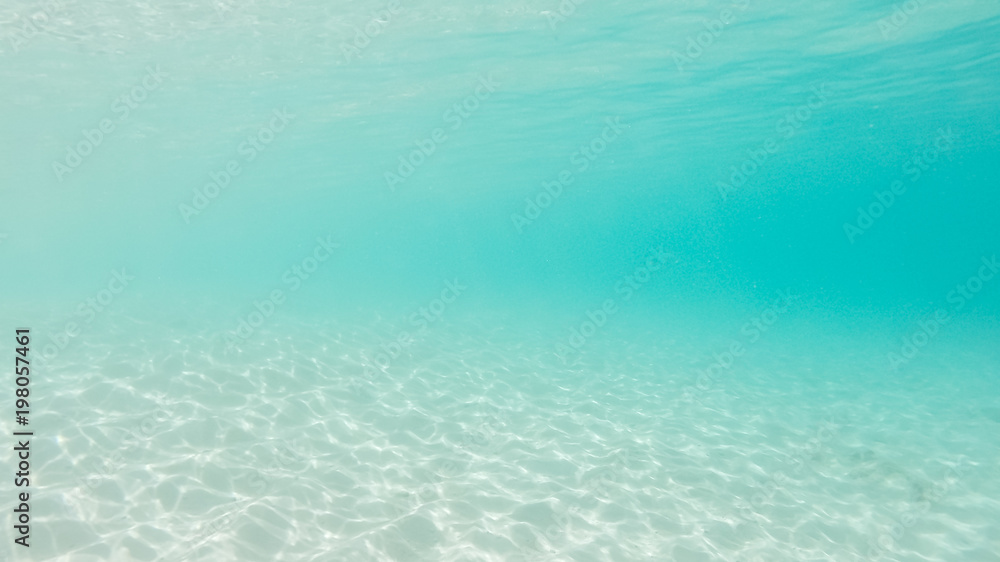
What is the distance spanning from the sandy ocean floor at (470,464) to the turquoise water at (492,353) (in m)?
0.05

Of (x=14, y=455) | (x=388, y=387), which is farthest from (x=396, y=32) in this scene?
(x=14, y=455)

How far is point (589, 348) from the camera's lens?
65.4ft

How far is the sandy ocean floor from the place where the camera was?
602 centimetres

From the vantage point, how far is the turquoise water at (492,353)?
21.6ft

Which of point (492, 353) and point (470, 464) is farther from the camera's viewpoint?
point (492, 353)

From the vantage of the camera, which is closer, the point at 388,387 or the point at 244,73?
→ the point at 388,387

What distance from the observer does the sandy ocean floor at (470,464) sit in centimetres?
602

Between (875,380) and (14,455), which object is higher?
(875,380)

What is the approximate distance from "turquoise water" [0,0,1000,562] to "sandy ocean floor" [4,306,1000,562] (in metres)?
0.05

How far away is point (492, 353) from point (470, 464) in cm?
903

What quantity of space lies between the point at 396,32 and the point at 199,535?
15857mm

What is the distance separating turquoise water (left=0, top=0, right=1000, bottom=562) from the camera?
21.6ft

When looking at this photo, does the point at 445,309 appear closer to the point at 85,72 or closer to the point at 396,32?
the point at 396,32

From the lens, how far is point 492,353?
678 inches
